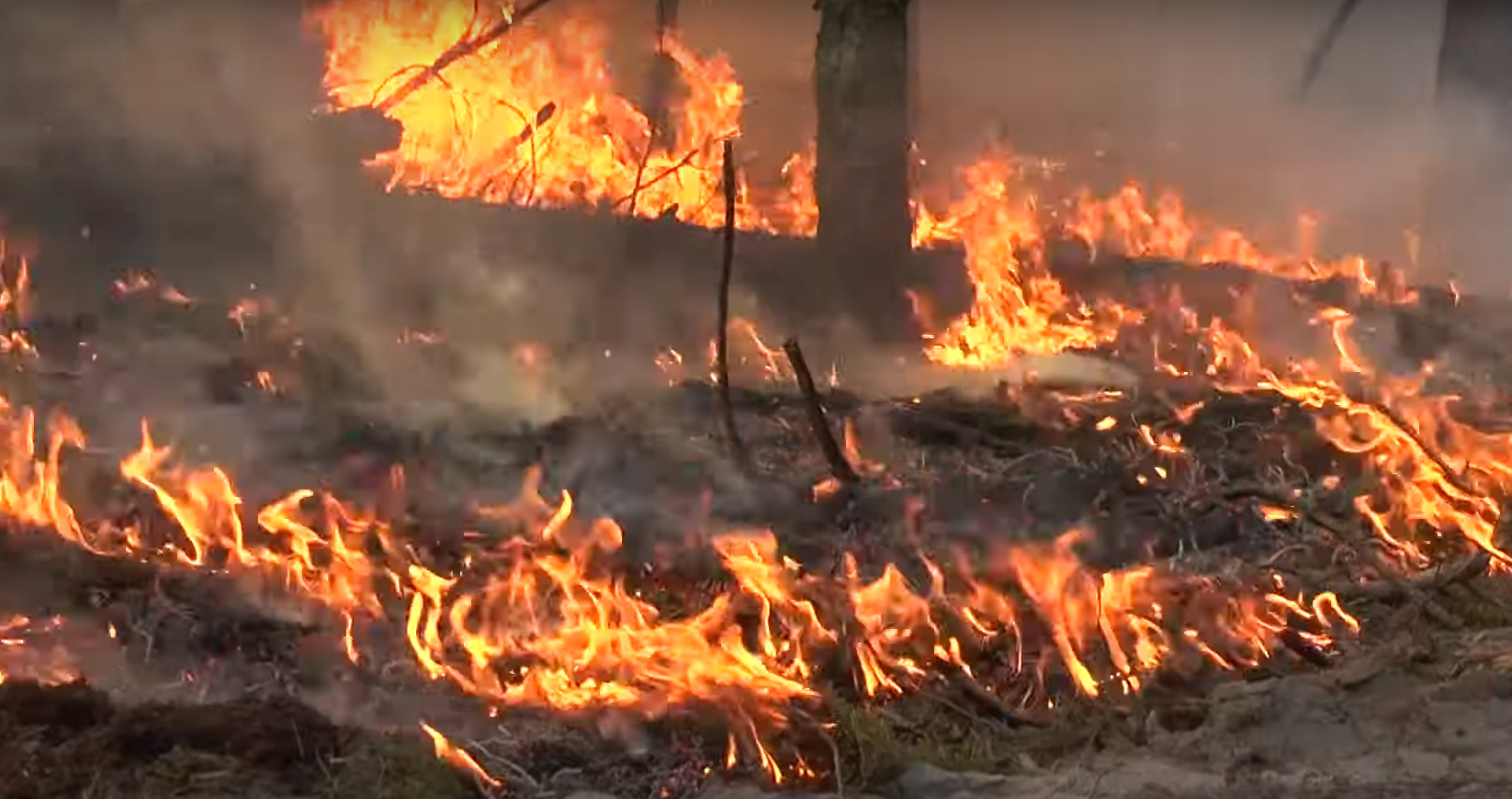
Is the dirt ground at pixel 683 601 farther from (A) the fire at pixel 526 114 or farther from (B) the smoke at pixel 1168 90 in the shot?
(B) the smoke at pixel 1168 90

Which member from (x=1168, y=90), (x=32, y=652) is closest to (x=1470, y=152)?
(x=1168, y=90)

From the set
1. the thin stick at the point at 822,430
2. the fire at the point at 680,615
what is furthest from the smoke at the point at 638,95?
the fire at the point at 680,615

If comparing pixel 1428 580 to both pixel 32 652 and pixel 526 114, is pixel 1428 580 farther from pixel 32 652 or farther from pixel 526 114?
pixel 526 114

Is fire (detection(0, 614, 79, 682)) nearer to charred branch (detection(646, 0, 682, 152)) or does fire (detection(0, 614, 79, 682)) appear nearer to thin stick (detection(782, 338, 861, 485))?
thin stick (detection(782, 338, 861, 485))

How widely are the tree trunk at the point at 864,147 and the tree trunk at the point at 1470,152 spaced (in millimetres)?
3953

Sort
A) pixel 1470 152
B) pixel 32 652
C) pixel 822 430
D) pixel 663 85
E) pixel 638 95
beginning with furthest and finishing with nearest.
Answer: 1. pixel 638 95
2. pixel 663 85
3. pixel 1470 152
4. pixel 822 430
5. pixel 32 652

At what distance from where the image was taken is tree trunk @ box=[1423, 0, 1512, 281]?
1084 centimetres

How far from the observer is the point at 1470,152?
1116 cm

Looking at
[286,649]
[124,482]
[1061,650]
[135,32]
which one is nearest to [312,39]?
[135,32]

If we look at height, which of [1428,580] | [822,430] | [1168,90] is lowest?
[1428,580]

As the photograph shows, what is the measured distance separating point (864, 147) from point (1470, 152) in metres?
4.47

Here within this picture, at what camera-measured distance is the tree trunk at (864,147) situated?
895 centimetres

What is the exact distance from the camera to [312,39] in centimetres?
1121

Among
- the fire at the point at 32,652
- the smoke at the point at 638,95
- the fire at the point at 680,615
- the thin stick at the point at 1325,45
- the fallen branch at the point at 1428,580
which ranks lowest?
the fire at the point at 32,652
